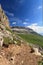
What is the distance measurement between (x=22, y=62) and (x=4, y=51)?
2991 millimetres

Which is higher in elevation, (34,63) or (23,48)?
(23,48)

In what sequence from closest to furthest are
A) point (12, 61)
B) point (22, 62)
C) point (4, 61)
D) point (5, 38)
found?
1. point (4, 61)
2. point (12, 61)
3. point (22, 62)
4. point (5, 38)

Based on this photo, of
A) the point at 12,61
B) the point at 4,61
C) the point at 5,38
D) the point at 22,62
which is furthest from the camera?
the point at 5,38

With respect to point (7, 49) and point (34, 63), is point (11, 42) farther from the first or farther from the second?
point (34, 63)

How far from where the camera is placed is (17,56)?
25.0 metres

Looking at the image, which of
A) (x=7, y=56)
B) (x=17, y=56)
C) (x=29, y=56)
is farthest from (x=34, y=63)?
(x=7, y=56)

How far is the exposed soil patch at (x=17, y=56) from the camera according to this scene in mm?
22969

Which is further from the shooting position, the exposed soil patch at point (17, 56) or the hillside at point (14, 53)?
the hillside at point (14, 53)

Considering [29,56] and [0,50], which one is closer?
[0,50]

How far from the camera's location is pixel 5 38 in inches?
1062

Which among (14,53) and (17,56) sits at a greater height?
(14,53)

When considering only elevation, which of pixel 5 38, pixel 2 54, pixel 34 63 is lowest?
pixel 34 63

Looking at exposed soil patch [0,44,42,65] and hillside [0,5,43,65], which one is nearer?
exposed soil patch [0,44,42,65]

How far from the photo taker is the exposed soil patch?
2297 centimetres
